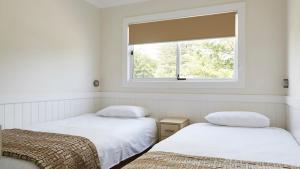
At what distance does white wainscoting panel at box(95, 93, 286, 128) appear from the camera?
9.12 ft

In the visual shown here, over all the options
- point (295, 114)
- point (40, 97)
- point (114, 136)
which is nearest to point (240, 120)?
point (295, 114)

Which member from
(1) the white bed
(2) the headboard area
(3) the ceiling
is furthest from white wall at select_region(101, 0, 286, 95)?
(3) the ceiling

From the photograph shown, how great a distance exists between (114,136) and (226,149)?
101 cm

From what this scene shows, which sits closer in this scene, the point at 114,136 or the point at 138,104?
the point at 114,136

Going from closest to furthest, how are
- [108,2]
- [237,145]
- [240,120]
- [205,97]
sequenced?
[237,145]
[240,120]
[205,97]
[108,2]

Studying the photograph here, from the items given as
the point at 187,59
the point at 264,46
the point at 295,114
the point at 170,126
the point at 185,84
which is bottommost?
the point at 170,126

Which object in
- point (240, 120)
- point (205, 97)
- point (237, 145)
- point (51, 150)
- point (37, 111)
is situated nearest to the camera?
point (51, 150)

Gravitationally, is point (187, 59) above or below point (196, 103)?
above

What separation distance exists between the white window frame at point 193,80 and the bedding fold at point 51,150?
67.0 inches

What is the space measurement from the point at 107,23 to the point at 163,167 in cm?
297

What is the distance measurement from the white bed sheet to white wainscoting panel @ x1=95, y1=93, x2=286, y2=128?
0.51 meters

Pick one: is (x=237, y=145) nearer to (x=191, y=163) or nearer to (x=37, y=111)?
(x=191, y=163)

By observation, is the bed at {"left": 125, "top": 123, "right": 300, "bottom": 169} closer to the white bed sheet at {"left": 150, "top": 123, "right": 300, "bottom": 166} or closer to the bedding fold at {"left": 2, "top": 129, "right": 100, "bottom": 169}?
the white bed sheet at {"left": 150, "top": 123, "right": 300, "bottom": 166}

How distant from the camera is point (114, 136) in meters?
2.16
